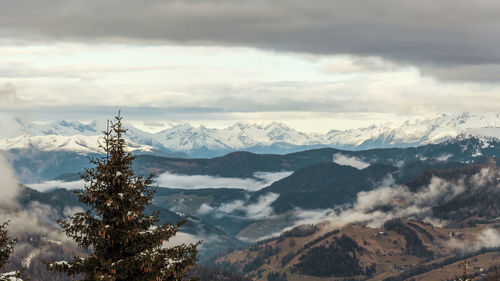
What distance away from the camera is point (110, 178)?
4350 centimetres

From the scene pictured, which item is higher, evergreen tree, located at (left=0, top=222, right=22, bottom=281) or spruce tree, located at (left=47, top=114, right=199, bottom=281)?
spruce tree, located at (left=47, top=114, right=199, bottom=281)

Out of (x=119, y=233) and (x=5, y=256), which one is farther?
(x=5, y=256)

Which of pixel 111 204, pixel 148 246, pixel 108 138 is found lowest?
pixel 148 246

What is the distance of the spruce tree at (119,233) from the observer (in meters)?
41.4

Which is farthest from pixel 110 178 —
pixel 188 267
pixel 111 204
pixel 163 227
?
pixel 188 267

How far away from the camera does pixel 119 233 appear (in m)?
42.7

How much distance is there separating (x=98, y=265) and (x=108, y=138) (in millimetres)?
9422

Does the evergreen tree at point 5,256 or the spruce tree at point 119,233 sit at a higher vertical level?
the spruce tree at point 119,233

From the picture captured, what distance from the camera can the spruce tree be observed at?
41438mm

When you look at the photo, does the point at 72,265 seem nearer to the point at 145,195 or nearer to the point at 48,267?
the point at 48,267

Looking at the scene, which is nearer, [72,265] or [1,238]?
[72,265]

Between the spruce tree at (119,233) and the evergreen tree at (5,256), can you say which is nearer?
the spruce tree at (119,233)

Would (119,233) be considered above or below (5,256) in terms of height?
above

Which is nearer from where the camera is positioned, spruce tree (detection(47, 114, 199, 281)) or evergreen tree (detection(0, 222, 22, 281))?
spruce tree (detection(47, 114, 199, 281))
